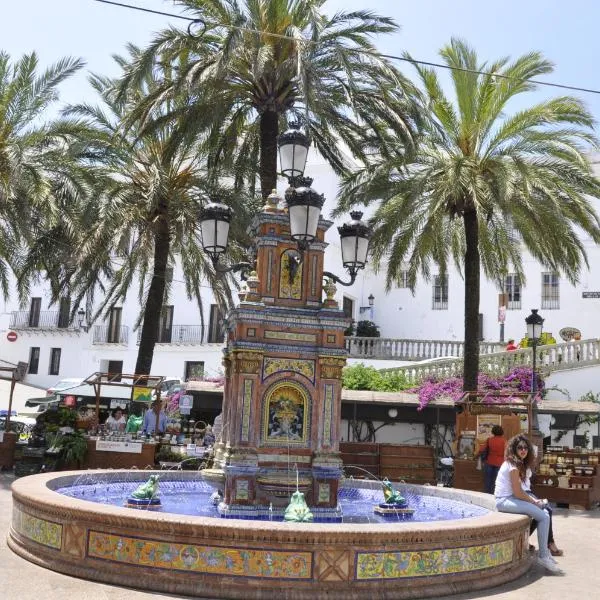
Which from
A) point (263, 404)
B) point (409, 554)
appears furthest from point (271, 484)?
point (409, 554)

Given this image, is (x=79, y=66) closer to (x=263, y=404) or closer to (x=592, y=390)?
(x=263, y=404)

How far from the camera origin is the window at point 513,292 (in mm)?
33969

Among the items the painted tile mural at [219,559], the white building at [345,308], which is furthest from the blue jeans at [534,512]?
the white building at [345,308]

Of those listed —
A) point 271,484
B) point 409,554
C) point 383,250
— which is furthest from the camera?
point 383,250

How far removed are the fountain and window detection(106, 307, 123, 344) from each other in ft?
96.0

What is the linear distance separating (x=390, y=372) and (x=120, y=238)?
12.2m

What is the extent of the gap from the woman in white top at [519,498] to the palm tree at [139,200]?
10834 millimetres

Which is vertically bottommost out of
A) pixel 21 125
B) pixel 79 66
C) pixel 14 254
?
pixel 14 254

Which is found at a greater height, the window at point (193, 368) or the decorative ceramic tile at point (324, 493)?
the window at point (193, 368)

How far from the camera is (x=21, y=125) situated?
17828 mm

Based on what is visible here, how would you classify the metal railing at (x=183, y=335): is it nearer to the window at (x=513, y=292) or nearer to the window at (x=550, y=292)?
the window at (x=513, y=292)

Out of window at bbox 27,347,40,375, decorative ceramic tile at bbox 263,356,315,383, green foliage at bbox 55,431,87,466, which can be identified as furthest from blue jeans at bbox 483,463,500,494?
window at bbox 27,347,40,375

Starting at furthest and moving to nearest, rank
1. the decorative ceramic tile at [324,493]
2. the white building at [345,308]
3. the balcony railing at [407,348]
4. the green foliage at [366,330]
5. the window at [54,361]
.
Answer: the window at [54,361] < the green foliage at [366,330] < the white building at [345,308] < the balcony railing at [407,348] < the decorative ceramic tile at [324,493]

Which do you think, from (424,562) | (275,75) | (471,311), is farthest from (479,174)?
(424,562)
